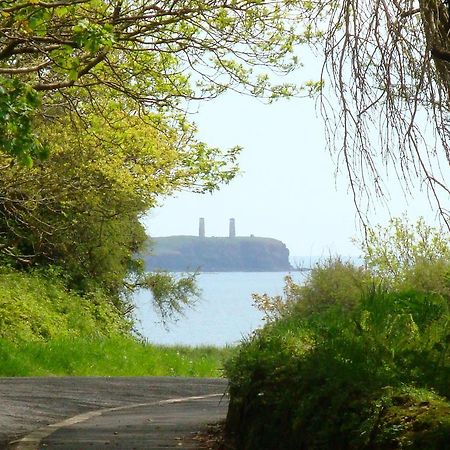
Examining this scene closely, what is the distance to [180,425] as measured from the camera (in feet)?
36.7

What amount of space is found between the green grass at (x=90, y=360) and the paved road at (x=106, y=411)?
10.0ft

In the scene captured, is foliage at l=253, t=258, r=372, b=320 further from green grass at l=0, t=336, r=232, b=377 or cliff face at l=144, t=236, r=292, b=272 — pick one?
cliff face at l=144, t=236, r=292, b=272

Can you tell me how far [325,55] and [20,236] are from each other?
19882mm

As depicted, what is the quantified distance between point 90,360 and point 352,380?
49.2 ft

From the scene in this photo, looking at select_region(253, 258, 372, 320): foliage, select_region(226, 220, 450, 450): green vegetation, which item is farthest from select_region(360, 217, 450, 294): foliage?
select_region(226, 220, 450, 450): green vegetation

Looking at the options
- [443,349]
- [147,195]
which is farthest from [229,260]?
[443,349]

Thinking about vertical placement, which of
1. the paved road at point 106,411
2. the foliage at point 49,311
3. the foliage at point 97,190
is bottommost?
the paved road at point 106,411

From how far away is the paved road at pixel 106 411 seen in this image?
1023cm

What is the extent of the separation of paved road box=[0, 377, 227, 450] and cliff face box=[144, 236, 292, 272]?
87.9ft

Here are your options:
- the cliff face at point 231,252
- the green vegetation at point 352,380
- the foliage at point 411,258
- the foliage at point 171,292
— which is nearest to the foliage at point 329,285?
the foliage at point 411,258

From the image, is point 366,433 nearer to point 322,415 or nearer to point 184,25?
point 322,415

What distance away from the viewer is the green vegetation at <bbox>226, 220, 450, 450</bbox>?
6.60 metres

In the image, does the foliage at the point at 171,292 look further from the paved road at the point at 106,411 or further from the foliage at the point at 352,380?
the foliage at the point at 352,380

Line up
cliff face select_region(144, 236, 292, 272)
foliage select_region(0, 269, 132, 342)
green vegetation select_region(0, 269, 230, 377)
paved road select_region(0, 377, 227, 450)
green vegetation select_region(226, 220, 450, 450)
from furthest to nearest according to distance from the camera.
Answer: cliff face select_region(144, 236, 292, 272), foliage select_region(0, 269, 132, 342), green vegetation select_region(0, 269, 230, 377), paved road select_region(0, 377, 227, 450), green vegetation select_region(226, 220, 450, 450)
